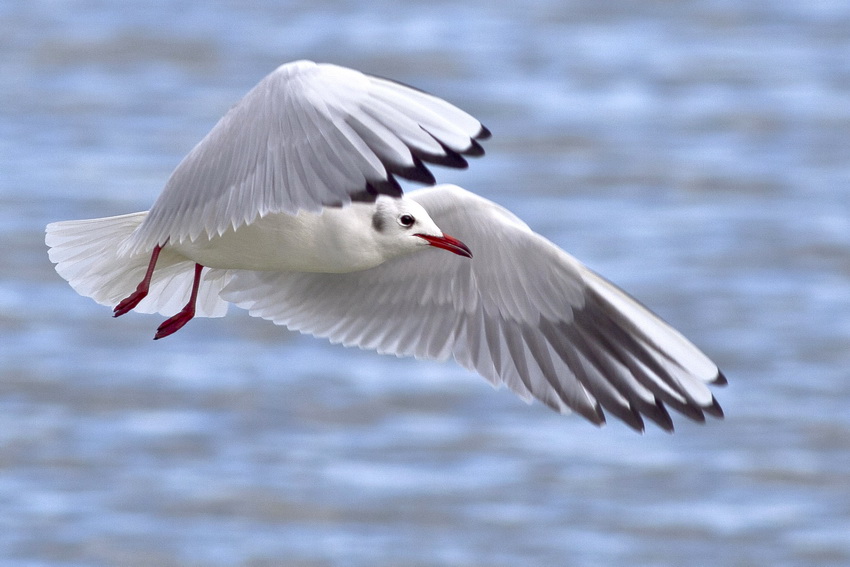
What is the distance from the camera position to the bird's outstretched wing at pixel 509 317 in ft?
15.4

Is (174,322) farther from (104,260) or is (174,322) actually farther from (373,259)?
(373,259)

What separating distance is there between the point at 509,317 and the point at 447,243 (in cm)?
61

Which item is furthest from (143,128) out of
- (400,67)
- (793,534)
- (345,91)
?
(345,91)

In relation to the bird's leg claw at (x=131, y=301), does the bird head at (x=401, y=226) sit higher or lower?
higher

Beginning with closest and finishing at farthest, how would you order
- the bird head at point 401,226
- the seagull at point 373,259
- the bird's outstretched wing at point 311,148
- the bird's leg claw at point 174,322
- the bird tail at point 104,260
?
1. the bird's outstretched wing at point 311,148
2. the seagull at point 373,259
3. the bird head at point 401,226
4. the bird's leg claw at point 174,322
5. the bird tail at point 104,260

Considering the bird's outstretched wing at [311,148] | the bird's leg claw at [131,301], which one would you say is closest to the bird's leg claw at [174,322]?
the bird's leg claw at [131,301]

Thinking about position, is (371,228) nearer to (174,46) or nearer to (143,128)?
(143,128)

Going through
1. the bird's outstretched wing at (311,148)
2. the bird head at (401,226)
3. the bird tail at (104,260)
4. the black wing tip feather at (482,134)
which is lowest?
the bird tail at (104,260)

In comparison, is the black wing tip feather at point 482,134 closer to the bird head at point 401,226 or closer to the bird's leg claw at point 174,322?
the bird head at point 401,226

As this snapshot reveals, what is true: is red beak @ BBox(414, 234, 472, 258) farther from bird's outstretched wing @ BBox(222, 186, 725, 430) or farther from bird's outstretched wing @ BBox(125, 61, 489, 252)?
bird's outstretched wing @ BBox(125, 61, 489, 252)

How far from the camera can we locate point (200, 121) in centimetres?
1388

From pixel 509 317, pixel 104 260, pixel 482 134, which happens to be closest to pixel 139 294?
pixel 104 260

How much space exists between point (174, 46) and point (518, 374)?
11.6 metres

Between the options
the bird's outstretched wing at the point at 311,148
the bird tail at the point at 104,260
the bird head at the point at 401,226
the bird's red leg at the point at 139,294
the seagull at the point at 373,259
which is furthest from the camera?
the bird tail at the point at 104,260
